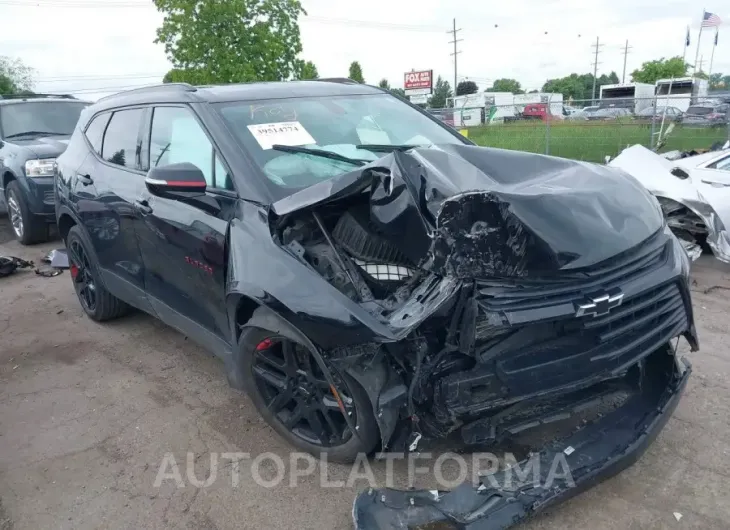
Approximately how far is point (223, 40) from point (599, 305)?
17.8m

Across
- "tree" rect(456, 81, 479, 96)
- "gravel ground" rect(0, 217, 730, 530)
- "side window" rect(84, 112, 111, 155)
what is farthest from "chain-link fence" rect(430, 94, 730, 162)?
"tree" rect(456, 81, 479, 96)

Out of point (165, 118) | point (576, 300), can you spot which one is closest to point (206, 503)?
point (576, 300)

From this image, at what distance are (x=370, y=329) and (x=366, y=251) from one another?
443 millimetres

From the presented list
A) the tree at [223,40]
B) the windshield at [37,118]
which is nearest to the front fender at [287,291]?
the windshield at [37,118]

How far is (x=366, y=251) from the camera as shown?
8.63 feet

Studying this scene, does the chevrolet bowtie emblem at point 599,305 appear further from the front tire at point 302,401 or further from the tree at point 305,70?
the tree at point 305,70

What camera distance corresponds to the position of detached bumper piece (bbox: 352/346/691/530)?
2.29 meters

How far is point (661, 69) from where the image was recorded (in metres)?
64.7

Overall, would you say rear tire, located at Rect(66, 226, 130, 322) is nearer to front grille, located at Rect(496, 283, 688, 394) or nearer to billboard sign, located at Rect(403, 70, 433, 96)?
front grille, located at Rect(496, 283, 688, 394)

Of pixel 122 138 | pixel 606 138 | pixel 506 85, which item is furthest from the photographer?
pixel 506 85

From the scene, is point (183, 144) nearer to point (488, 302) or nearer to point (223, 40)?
point (488, 302)

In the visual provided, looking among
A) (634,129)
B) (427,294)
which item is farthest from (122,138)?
(634,129)

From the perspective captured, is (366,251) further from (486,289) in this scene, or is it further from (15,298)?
(15,298)

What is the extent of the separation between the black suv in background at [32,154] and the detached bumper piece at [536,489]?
22.3ft
